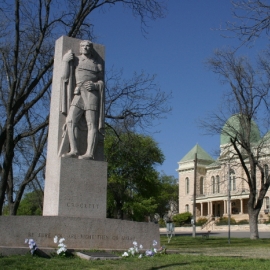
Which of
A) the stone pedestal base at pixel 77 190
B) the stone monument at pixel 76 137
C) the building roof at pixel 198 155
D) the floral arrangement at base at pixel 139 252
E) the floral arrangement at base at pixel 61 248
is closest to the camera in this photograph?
the floral arrangement at base at pixel 61 248

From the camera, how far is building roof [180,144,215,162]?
312ft

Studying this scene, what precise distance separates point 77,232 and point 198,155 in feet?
282

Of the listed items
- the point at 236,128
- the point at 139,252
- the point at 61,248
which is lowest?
the point at 139,252

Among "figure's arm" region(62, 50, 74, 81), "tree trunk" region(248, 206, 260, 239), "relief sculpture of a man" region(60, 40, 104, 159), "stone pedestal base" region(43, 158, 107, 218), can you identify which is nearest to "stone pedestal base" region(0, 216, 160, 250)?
"stone pedestal base" region(43, 158, 107, 218)

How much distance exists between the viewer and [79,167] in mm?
11703

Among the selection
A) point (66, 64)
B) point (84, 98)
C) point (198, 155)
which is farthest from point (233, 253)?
point (198, 155)

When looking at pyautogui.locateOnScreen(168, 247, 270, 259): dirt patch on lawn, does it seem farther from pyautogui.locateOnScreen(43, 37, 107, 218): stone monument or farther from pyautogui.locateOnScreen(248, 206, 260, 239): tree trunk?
pyautogui.locateOnScreen(248, 206, 260, 239): tree trunk

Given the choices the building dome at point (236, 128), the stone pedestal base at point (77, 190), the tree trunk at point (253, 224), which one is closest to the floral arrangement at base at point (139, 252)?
the stone pedestal base at point (77, 190)

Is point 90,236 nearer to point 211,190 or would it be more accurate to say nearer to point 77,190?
point 77,190

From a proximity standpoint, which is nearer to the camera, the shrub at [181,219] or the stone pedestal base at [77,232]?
the stone pedestal base at [77,232]

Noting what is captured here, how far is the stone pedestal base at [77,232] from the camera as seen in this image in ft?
32.2

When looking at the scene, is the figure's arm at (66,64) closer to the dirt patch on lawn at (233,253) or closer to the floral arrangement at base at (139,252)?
the floral arrangement at base at (139,252)

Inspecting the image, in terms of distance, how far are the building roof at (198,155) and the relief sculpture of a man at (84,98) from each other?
272 feet

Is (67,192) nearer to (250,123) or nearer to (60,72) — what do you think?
(60,72)
